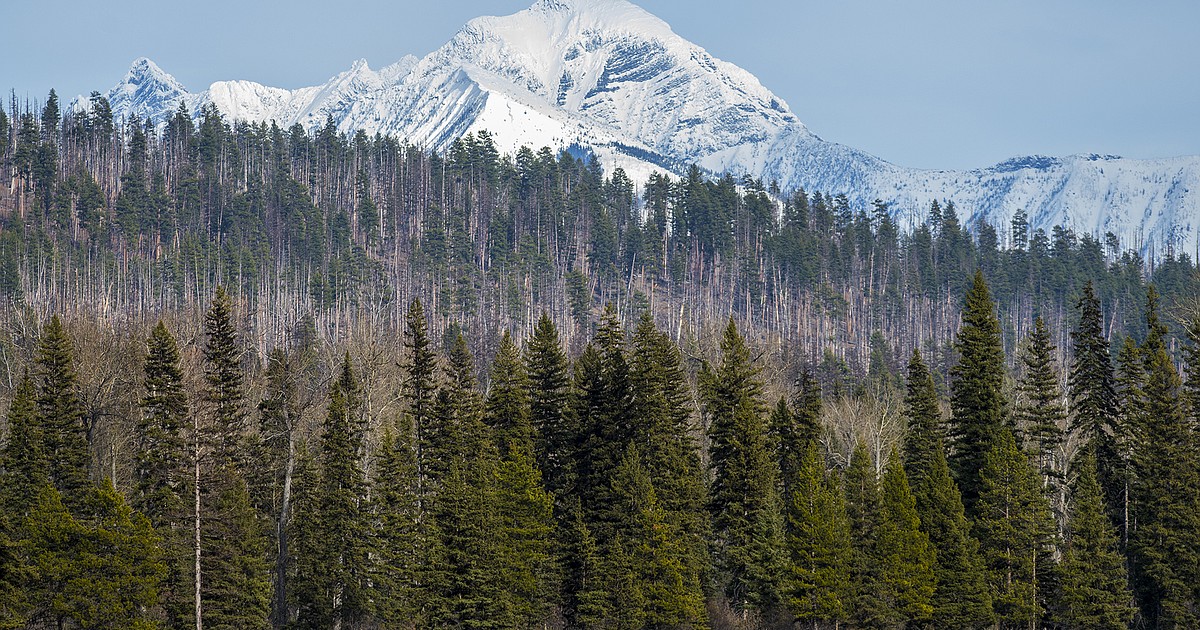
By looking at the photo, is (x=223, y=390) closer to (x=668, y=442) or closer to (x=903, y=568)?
(x=668, y=442)

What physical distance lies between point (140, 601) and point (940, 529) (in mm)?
38724

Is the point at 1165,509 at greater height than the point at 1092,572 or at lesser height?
greater

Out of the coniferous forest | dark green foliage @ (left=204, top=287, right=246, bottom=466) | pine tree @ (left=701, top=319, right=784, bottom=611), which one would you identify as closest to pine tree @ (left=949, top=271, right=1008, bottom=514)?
the coniferous forest

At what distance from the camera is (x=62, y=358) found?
63125 mm

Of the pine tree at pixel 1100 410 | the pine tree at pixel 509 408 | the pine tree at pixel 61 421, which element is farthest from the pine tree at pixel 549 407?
the pine tree at pixel 1100 410

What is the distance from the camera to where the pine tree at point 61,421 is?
201ft

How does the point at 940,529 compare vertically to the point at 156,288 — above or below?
below

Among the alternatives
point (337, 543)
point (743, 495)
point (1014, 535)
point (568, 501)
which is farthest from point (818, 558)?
point (337, 543)

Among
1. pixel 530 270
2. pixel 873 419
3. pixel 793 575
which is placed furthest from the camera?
pixel 530 270

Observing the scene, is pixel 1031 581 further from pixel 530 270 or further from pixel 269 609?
pixel 530 270

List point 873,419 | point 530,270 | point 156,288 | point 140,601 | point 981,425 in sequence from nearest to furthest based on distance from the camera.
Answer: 1. point 140,601
2. point 981,425
3. point 873,419
4. point 156,288
5. point 530,270

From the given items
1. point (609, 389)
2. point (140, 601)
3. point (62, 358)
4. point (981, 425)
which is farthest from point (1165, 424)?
point (62, 358)

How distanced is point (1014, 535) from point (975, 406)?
8874 mm

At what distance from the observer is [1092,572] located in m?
65.2
